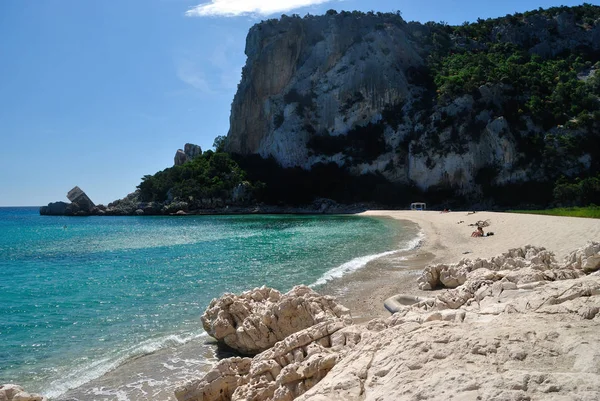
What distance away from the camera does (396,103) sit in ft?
218

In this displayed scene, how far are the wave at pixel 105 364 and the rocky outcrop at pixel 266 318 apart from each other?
0.78 meters

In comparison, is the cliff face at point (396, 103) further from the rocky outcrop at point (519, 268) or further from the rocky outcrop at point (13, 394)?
the rocky outcrop at point (13, 394)

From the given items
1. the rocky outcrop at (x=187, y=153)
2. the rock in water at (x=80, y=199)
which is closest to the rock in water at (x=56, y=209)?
the rock in water at (x=80, y=199)

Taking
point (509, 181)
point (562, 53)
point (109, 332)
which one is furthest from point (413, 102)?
point (109, 332)

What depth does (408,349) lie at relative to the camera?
11.5ft

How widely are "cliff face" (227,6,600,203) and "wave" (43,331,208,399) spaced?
53.5m

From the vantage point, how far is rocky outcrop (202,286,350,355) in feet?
22.4

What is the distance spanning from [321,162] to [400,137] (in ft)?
46.1

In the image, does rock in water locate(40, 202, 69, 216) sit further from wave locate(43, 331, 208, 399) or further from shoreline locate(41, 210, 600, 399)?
wave locate(43, 331, 208, 399)

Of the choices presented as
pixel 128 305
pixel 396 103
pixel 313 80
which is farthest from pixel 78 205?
pixel 128 305

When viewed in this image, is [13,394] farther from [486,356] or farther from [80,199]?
[80,199]

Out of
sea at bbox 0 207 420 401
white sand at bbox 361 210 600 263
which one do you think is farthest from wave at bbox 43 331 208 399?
white sand at bbox 361 210 600 263

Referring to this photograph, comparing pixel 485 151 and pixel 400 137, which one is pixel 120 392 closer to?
pixel 485 151

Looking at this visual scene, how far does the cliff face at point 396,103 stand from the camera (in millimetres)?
53906
